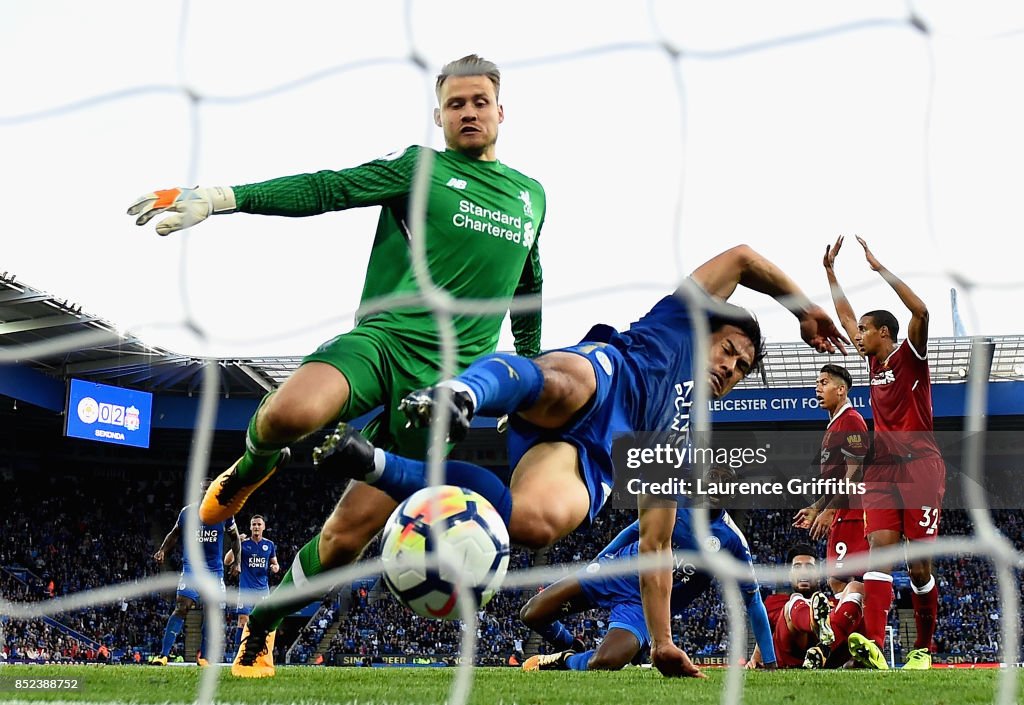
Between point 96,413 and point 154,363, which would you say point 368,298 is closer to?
point 154,363

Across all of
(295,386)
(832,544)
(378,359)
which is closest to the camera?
(295,386)

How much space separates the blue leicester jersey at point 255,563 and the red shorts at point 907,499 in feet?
15.8

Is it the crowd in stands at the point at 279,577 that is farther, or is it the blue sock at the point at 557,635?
the crowd in stands at the point at 279,577

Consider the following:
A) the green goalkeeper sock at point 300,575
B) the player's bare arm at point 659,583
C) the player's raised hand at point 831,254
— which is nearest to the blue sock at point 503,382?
the green goalkeeper sock at point 300,575

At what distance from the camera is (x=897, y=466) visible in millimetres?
4996

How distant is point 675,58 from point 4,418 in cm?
1826

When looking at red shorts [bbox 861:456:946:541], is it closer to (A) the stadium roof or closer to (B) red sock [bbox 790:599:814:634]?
(B) red sock [bbox 790:599:814:634]

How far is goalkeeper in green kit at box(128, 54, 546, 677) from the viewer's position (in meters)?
3.32

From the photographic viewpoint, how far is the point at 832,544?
5.61 metres

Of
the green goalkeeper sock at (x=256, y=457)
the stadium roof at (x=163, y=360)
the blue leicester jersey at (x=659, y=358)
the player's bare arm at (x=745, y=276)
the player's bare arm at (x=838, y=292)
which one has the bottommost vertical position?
the green goalkeeper sock at (x=256, y=457)

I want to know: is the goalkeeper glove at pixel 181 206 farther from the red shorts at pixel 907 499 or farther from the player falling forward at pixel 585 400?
the red shorts at pixel 907 499

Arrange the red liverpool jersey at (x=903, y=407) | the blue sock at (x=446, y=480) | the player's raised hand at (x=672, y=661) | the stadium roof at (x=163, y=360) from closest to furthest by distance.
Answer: the blue sock at (x=446, y=480) < the player's raised hand at (x=672, y=661) < the red liverpool jersey at (x=903, y=407) < the stadium roof at (x=163, y=360)

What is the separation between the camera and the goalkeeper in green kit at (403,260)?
3324 mm

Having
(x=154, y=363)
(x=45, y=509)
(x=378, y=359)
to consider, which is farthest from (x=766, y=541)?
(x=378, y=359)
